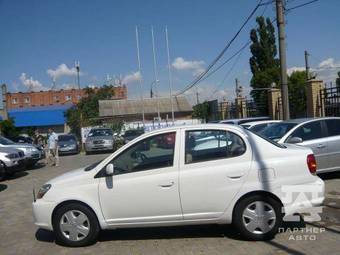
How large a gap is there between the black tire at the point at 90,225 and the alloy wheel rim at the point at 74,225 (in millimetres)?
41

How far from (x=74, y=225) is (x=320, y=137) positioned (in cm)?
629

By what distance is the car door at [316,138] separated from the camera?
9.99m

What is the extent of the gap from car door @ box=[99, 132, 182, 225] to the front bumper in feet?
2.64

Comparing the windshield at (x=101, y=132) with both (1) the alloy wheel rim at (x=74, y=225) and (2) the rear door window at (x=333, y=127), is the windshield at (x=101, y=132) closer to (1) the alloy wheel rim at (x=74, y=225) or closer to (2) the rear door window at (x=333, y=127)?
(2) the rear door window at (x=333, y=127)

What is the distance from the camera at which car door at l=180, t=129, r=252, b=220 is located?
236 inches

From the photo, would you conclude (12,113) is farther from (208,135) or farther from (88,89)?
(208,135)

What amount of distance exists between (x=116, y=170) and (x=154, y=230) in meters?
1.32

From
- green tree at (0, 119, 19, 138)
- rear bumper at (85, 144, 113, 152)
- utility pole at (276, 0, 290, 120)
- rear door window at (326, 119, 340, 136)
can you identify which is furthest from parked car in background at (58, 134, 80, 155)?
rear door window at (326, 119, 340, 136)

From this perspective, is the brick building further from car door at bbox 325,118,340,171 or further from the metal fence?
car door at bbox 325,118,340,171

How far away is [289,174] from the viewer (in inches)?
239

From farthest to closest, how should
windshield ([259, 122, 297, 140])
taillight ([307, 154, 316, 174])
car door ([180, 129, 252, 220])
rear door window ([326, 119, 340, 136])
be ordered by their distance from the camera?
windshield ([259, 122, 297, 140])
rear door window ([326, 119, 340, 136])
taillight ([307, 154, 316, 174])
car door ([180, 129, 252, 220])

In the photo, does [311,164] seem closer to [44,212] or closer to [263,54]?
[44,212]

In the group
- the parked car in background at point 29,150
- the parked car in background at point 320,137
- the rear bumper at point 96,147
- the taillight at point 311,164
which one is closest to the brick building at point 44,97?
the rear bumper at point 96,147

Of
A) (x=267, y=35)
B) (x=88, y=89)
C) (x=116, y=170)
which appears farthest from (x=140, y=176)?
(x=88, y=89)
